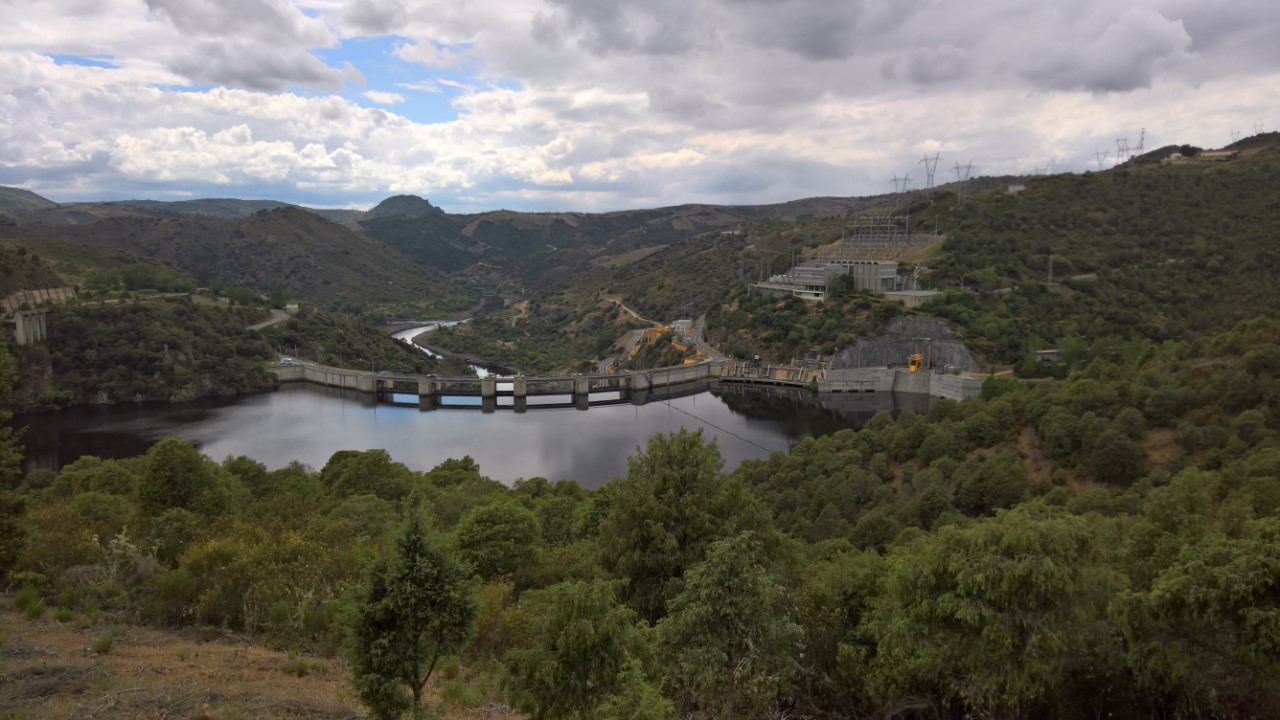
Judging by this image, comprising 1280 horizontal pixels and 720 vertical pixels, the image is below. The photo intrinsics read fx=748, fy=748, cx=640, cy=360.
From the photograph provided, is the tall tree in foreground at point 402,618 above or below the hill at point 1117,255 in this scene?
below

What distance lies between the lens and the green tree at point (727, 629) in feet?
22.7

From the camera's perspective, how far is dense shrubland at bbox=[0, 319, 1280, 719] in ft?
23.2

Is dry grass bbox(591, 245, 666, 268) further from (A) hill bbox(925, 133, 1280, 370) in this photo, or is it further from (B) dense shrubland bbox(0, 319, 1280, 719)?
(B) dense shrubland bbox(0, 319, 1280, 719)

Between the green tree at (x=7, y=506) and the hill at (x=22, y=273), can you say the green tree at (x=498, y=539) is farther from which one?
the hill at (x=22, y=273)

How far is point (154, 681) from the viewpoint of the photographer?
336 inches

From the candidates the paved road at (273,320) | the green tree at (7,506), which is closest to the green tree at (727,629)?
the green tree at (7,506)

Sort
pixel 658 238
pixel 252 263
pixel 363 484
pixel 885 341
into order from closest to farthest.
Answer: pixel 363 484 < pixel 885 341 < pixel 252 263 < pixel 658 238

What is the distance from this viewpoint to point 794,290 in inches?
3054

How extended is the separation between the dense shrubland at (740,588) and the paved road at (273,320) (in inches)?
2633

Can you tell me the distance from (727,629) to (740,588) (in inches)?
16.5

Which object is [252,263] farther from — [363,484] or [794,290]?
[363,484]

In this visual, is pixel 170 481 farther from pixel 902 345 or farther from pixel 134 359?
pixel 902 345

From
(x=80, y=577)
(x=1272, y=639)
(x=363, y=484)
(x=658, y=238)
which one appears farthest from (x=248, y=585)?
(x=658, y=238)

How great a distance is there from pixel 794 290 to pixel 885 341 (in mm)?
14885
